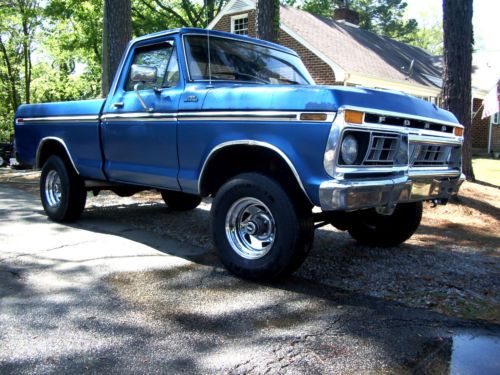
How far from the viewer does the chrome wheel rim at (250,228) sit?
13.1 ft

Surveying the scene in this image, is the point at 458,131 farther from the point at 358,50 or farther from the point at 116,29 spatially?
the point at 358,50

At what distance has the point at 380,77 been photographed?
17531 millimetres

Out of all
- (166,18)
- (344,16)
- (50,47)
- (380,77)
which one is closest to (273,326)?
(380,77)

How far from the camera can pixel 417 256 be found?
16.2ft

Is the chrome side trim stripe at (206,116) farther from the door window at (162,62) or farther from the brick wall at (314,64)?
the brick wall at (314,64)

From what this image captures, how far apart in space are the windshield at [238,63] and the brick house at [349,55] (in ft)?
33.8

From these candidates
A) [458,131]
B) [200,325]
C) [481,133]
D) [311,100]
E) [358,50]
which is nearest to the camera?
[200,325]

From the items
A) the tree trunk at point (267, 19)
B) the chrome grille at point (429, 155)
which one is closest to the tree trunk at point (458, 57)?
the tree trunk at point (267, 19)

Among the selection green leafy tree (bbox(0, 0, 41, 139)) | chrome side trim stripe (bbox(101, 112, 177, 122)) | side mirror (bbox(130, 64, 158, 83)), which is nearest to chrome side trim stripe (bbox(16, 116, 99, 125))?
chrome side trim stripe (bbox(101, 112, 177, 122))

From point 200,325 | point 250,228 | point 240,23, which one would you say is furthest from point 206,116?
point 240,23

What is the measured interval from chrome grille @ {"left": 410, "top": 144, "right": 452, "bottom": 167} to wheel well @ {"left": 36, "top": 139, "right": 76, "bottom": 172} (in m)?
4.18

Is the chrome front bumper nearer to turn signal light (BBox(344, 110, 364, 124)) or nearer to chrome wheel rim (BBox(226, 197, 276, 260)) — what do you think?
turn signal light (BBox(344, 110, 364, 124))

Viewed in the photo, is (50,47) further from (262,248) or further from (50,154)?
(262,248)

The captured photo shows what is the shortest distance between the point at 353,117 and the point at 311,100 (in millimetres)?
334
